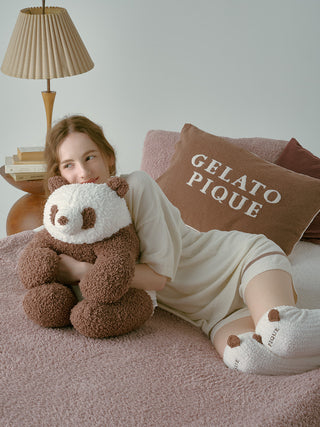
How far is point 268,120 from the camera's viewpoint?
284cm

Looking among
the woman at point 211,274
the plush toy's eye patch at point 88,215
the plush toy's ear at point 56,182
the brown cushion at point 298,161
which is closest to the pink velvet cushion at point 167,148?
the brown cushion at point 298,161

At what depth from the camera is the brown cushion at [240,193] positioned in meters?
1.86

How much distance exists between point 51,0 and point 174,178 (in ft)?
4.71

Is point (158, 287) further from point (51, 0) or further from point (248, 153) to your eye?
point (51, 0)

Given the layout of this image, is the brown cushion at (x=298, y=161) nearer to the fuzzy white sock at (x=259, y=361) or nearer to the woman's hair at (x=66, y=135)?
the woman's hair at (x=66, y=135)

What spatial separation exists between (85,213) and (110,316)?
0.24 meters

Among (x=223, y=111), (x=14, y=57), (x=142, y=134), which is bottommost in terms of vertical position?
(x=142, y=134)

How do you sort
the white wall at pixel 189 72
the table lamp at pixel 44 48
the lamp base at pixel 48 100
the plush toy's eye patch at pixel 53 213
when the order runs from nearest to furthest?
the plush toy's eye patch at pixel 53 213
the table lamp at pixel 44 48
the lamp base at pixel 48 100
the white wall at pixel 189 72

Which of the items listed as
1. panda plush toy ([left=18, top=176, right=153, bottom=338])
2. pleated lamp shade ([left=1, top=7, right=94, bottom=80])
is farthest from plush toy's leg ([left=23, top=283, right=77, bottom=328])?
pleated lamp shade ([left=1, top=7, right=94, bottom=80])

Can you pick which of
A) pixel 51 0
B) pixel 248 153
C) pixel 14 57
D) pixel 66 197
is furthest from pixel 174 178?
pixel 51 0

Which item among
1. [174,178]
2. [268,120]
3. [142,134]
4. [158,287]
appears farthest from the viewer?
[142,134]

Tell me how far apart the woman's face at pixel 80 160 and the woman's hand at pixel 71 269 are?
0.21 metres

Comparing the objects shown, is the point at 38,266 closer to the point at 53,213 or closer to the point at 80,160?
the point at 53,213

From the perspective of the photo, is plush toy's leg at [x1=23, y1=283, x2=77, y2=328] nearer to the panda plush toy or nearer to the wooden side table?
the panda plush toy
